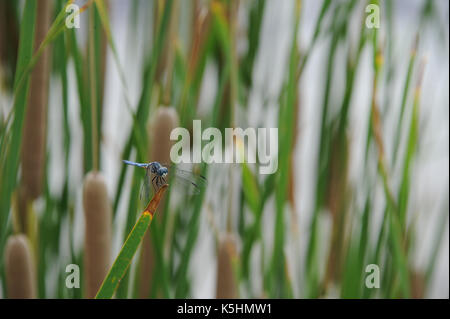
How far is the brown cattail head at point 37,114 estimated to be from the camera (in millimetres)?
409

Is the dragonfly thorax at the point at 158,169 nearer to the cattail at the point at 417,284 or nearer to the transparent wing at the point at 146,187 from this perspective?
the transparent wing at the point at 146,187

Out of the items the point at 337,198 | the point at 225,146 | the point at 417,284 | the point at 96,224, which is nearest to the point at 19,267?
the point at 96,224

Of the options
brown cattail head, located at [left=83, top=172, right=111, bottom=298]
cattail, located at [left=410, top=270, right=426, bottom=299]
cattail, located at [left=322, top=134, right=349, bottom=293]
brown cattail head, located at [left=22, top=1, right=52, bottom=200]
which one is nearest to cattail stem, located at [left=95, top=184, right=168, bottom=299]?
brown cattail head, located at [left=83, top=172, right=111, bottom=298]

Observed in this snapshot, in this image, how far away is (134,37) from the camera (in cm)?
48

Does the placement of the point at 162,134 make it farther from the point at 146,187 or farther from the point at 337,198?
the point at 337,198

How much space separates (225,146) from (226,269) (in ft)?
0.42

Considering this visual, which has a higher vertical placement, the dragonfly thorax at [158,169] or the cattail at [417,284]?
the dragonfly thorax at [158,169]

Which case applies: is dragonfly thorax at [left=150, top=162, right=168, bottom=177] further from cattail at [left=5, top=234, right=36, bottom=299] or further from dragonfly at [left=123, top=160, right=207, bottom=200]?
cattail at [left=5, top=234, right=36, bottom=299]

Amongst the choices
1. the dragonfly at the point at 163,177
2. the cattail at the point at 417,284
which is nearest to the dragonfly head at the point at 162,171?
the dragonfly at the point at 163,177

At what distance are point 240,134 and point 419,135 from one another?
25 centimetres

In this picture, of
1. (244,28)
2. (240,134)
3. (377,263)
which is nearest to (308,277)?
(377,263)

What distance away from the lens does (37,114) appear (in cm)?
41

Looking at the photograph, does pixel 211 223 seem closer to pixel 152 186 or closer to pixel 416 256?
pixel 152 186

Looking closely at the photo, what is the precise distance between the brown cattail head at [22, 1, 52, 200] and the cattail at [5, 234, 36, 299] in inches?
2.3
